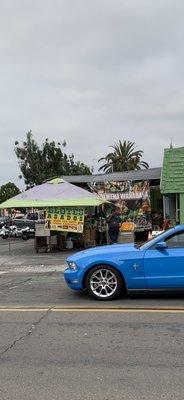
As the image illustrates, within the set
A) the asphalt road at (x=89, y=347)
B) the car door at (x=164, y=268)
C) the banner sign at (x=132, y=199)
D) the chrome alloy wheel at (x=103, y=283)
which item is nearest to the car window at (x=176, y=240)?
the car door at (x=164, y=268)

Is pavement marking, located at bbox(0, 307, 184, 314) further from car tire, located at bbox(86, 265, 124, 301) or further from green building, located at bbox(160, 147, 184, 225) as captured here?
green building, located at bbox(160, 147, 184, 225)

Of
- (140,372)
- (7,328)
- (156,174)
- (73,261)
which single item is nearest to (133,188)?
(156,174)

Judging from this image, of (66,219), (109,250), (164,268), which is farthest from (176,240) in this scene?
(66,219)

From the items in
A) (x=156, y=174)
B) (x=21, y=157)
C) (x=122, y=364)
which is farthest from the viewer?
(x=21, y=157)

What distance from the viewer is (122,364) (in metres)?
5.72

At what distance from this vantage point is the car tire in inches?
370

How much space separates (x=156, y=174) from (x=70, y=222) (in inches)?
303

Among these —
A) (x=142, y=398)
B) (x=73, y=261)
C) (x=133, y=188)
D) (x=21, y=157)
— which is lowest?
(x=142, y=398)

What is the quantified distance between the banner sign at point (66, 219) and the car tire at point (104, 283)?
40.8ft

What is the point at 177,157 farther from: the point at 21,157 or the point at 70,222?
the point at 21,157

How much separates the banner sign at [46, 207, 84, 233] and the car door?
42.0ft

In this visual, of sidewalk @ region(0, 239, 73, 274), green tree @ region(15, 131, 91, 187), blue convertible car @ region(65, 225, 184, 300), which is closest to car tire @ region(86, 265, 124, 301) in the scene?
blue convertible car @ region(65, 225, 184, 300)

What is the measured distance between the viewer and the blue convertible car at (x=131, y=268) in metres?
9.19

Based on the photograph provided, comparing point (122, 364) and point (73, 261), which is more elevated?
point (73, 261)
